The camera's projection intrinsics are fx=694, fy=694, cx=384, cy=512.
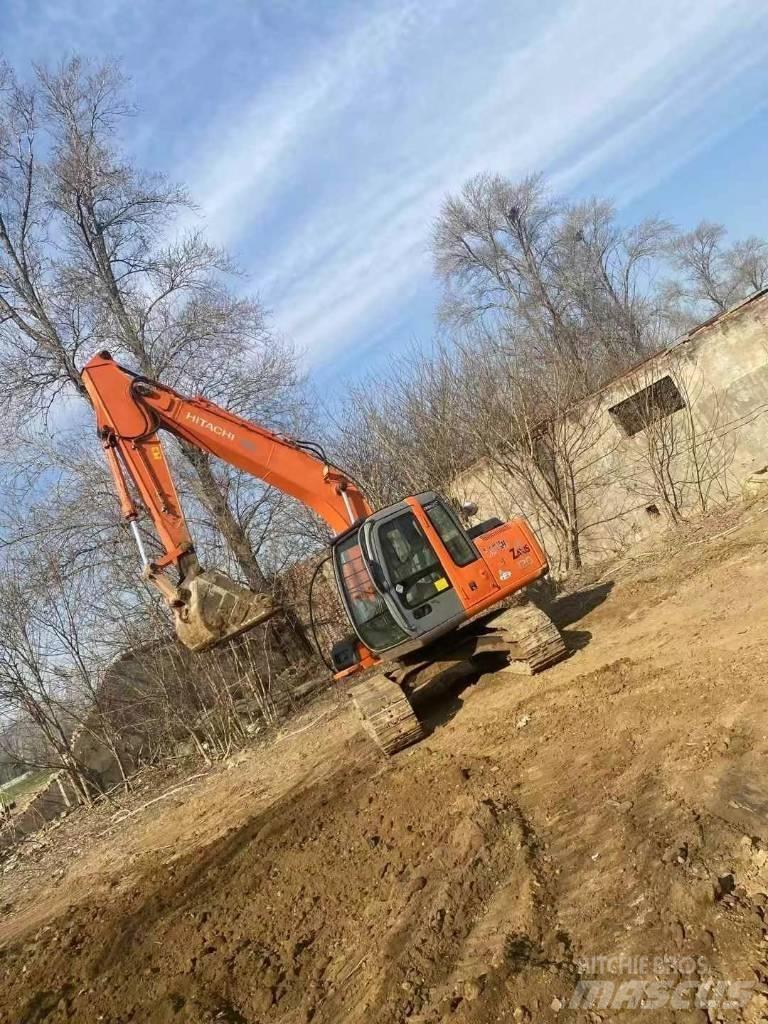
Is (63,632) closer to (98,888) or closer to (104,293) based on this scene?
(98,888)

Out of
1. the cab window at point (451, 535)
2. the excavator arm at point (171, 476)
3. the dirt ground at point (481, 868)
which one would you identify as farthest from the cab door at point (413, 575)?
the dirt ground at point (481, 868)

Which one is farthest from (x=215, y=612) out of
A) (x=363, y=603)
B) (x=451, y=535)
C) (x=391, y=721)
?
(x=451, y=535)

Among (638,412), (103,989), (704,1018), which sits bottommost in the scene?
(704,1018)

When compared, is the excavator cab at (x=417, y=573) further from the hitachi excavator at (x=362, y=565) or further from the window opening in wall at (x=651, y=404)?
the window opening in wall at (x=651, y=404)

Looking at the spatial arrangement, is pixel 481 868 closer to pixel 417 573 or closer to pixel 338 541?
pixel 417 573

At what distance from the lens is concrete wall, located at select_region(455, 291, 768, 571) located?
38.2ft

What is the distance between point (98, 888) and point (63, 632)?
5.25 metres

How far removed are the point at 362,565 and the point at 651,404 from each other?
25.5 feet

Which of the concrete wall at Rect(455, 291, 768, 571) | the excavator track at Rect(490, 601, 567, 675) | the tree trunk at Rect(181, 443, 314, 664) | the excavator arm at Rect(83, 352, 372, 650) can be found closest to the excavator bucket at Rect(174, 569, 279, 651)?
the excavator arm at Rect(83, 352, 372, 650)

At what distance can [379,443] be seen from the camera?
14.1 metres

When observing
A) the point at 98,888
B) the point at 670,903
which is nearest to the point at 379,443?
the point at 98,888

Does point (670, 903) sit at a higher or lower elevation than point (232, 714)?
lower

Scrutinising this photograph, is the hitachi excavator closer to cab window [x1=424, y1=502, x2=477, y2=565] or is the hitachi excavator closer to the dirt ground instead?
cab window [x1=424, y1=502, x2=477, y2=565]

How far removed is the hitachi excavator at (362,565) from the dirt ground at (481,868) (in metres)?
0.51
